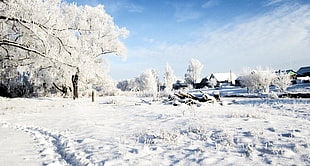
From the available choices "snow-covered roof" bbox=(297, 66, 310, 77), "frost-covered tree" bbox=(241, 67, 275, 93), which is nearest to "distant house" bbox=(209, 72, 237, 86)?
"snow-covered roof" bbox=(297, 66, 310, 77)

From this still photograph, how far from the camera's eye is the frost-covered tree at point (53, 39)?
8531 mm

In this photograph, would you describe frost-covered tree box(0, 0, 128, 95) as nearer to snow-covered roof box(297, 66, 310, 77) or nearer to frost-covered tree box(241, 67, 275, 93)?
frost-covered tree box(241, 67, 275, 93)

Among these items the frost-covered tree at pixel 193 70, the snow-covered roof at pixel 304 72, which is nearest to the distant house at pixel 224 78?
the frost-covered tree at pixel 193 70

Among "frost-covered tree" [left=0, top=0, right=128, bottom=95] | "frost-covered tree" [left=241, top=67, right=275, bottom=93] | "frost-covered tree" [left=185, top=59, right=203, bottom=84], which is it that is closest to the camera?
"frost-covered tree" [left=0, top=0, right=128, bottom=95]

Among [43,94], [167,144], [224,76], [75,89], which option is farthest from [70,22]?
[224,76]

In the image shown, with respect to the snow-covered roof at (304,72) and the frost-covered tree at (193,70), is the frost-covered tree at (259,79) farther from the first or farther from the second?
the frost-covered tree at (193,70)

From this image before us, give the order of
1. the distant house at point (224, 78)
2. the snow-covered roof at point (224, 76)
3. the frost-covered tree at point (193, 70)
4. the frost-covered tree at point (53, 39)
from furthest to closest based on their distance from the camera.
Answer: the snow-covered roof at point (224, 76)
the frost-covered tree at point (193, 70)
the distant house at point (224, 78)
the frost-covered tree at point (53, 39)

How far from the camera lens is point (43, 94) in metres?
21.9

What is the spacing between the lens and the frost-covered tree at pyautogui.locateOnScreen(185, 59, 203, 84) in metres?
64.1

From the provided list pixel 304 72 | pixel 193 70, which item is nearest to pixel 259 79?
pixel 304 72

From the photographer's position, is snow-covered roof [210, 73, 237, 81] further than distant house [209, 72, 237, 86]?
Yes

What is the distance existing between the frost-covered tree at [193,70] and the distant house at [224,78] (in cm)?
547

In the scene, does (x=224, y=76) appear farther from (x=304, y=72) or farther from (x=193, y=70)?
(x=304, y=72)

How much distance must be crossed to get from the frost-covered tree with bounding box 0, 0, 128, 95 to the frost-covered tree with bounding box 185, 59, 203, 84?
4665cm
